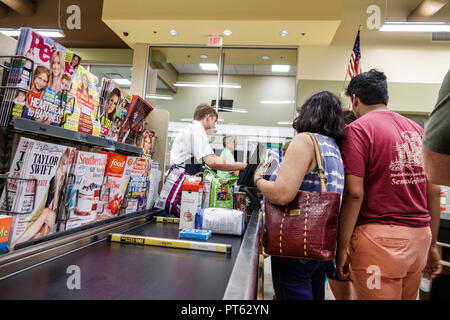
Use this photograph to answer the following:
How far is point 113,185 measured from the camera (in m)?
1.29

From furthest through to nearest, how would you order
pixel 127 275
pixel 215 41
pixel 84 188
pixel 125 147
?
1. pixel 215 41
2. pixel 125 147
3. pixel 84 188
4. pixel 127 275

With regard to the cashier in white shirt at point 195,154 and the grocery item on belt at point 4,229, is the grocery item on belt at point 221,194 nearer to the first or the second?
the cashier in white shirt at point 195,154

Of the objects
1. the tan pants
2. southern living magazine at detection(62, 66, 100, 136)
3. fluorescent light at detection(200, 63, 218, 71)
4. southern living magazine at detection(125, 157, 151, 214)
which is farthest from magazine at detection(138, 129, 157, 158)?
fluorescent light at detection(200, 63, 218, 71)

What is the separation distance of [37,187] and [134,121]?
72cm

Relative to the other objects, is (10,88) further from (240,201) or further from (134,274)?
(240,201)

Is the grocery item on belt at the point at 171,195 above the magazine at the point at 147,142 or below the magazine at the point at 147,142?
below

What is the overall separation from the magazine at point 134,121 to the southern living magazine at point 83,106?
9.3 inches

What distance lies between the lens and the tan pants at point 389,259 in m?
1.24

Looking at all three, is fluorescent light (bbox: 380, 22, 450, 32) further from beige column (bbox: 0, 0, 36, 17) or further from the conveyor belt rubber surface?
beige column (bbox: 0, 0, 36, 17)

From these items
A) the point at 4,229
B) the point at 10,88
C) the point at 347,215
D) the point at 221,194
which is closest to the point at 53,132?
the point at 10,88

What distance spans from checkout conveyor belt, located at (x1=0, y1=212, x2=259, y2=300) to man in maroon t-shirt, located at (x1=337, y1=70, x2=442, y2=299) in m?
0.56

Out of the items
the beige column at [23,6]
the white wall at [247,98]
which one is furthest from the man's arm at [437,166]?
the beige column at [23,6]
